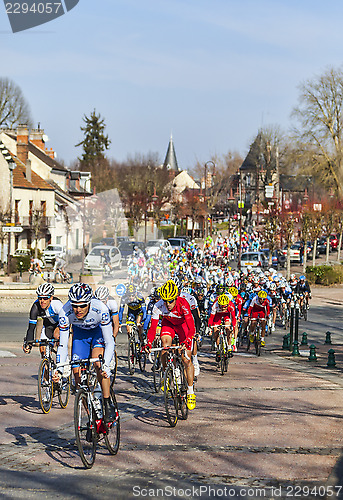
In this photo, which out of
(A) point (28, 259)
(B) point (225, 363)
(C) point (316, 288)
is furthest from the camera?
(A) point (28, 259)

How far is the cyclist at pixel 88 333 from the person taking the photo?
8.40m

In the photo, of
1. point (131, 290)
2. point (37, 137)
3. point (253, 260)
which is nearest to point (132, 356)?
point (131, 290)

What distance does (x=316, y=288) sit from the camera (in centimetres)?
4562

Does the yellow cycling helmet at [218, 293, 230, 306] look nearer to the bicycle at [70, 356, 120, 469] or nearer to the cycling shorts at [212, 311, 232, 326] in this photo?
the cycling shorts at [212, 311, 232, 326]

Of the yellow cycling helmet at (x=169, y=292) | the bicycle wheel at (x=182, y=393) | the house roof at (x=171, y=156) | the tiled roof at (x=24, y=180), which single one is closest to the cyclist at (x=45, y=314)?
the yellow cycling helmet at (x=169, y=292)

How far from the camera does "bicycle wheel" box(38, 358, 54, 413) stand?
36.4 feet

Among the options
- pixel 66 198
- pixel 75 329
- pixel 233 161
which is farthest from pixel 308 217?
pixel 233 161

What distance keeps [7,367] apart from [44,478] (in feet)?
27.8

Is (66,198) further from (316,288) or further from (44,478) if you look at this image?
(44,478)

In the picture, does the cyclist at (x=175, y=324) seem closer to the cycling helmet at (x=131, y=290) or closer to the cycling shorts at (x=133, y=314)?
the cycling shorts at (x=133, y=314)

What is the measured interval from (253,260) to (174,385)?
40951mm

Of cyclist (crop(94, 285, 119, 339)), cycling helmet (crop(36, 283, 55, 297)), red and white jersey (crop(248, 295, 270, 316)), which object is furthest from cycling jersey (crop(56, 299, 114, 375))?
red and white jersey (crop(248, 295, 270, 316))

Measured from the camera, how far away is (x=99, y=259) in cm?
4428

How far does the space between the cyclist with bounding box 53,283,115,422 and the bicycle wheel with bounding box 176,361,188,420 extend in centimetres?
210
